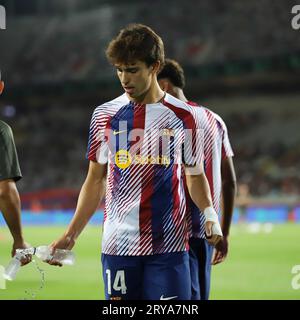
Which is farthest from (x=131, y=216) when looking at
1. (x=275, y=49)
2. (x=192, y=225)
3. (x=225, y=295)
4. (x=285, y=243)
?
(x=275, y=49)

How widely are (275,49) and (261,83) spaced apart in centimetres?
175

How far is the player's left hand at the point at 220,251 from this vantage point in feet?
13.2

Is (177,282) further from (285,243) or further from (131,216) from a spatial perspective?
(285,243)

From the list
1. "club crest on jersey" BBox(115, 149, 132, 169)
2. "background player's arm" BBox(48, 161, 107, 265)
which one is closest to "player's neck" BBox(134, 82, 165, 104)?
"club crest on jersey" BBox(115, 149, 132, 169)

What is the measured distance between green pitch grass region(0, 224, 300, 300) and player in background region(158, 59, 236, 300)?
11.7ft

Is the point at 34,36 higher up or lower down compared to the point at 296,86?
higher up

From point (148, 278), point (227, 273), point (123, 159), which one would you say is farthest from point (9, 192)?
point (227, 273)

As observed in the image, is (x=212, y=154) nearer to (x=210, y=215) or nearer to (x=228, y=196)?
(x=228, y=196)

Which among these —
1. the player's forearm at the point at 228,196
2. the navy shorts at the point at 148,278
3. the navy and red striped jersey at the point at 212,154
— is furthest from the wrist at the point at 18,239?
the player's forearm at the point at 228,196

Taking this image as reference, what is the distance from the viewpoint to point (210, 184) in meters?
4.91

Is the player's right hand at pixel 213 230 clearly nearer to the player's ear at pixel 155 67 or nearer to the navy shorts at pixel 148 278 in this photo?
the navy shorts at pixel 148 278

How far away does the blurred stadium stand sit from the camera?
30375 millimetres

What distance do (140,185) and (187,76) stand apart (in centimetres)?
2855

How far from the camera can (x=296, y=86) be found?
31.5 meters
